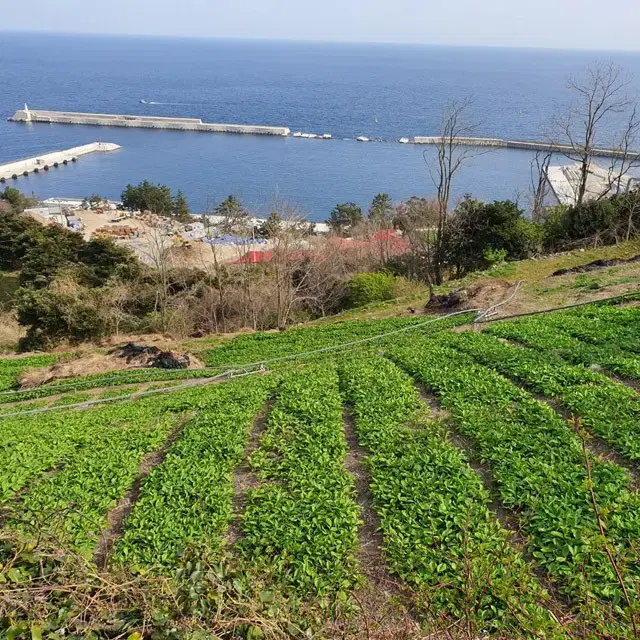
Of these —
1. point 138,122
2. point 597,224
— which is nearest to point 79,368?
point 597,224

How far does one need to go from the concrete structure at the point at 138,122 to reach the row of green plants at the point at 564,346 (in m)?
105

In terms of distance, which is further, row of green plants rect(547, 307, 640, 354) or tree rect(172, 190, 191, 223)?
tree rect(172, 190, 191, 223)

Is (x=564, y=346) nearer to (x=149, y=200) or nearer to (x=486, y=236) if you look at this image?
(x=486, y=236)

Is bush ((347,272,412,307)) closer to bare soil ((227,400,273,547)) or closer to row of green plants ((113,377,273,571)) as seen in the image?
row of green plants ((113,377,273,571))

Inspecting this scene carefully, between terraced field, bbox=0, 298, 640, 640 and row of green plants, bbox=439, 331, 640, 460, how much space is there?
46 millimetres

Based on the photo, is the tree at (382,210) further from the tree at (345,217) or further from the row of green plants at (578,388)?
the row of green plants at (578,388)

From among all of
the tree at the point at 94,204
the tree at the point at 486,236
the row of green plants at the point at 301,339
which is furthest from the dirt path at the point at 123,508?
the tree at the point at 94,204

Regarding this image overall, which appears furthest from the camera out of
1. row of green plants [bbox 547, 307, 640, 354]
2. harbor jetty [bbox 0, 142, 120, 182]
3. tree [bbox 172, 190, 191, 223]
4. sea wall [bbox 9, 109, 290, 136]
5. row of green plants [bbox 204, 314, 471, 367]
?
sea wall [bbox 9, 109, 290, 136]

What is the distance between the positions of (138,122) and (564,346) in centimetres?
12517

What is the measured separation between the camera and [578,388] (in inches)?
367

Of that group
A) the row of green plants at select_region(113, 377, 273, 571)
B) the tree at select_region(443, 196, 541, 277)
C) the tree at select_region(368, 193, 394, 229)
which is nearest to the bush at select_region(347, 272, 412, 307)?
the tree at select_region(443, 196, 541, 277)

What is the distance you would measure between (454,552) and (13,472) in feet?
22.6

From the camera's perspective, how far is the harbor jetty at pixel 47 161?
7994cm

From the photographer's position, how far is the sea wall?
113 meters
